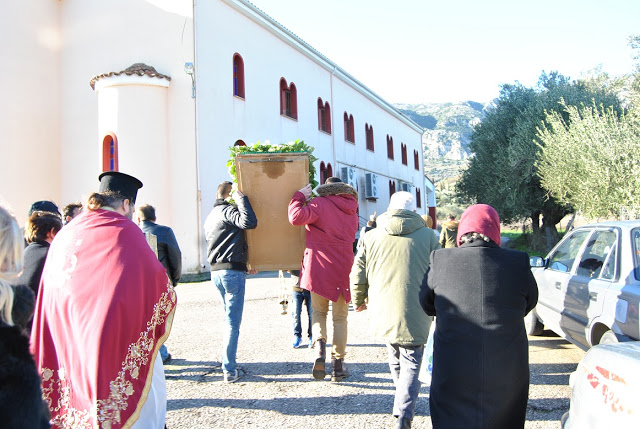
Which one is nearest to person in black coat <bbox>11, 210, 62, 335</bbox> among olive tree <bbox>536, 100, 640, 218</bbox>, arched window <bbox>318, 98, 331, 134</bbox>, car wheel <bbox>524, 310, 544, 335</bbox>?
car wheel <bbox>524, 310, 544, 335</bbox>

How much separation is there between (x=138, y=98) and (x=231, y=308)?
1308 centimetres

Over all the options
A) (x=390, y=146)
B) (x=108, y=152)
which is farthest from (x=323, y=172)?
(x=390, y=146)

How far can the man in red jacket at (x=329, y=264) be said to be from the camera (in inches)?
208

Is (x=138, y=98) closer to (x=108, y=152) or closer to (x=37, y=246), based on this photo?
(x=108, y=152)

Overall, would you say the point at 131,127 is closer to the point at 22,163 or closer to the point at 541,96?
the point at 22,163

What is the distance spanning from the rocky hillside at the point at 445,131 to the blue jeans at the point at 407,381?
369 ft

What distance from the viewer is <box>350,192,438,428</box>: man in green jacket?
4047mm

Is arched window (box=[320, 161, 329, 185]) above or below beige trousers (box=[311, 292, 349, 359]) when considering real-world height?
above

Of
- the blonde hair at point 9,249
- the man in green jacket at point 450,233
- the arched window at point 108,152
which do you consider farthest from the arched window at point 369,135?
the blonde hair at point 9,249

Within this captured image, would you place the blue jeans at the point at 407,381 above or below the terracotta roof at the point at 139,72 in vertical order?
below

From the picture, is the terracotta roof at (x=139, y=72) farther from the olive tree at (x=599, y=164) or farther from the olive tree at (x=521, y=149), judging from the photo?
the olive tree at (x=521, y=149)

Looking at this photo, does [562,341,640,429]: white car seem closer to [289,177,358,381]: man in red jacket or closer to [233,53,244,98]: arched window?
[289,177,358,381]: man in red jacket

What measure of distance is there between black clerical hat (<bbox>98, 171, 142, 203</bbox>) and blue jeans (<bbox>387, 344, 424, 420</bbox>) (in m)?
2.43

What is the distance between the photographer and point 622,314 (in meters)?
4.32
